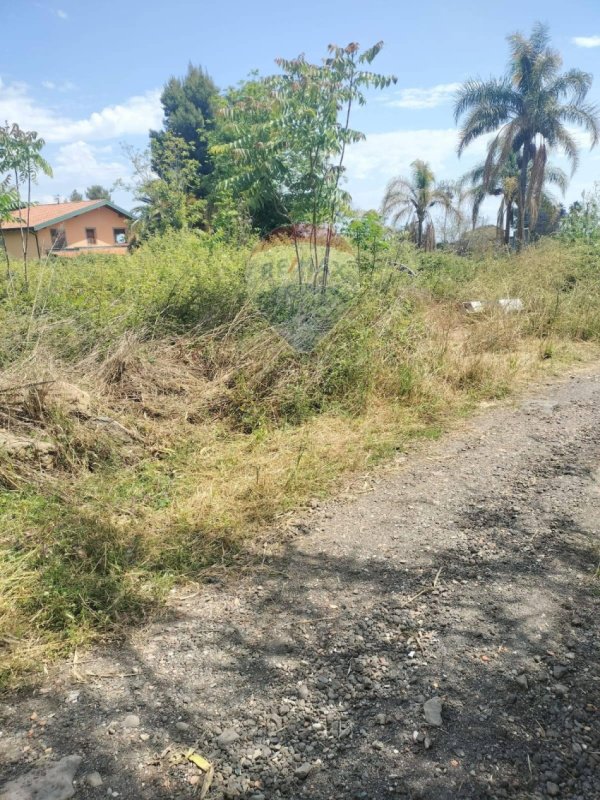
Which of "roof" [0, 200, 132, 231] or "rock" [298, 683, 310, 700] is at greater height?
"roof" [0, 200, 132, 231]

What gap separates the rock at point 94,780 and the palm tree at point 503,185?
23819 mm

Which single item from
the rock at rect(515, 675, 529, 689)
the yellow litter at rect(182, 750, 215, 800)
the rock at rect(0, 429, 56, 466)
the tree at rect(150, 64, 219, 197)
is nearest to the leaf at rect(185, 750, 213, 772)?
the yellow litter at rect(182, 750, 215, 800)

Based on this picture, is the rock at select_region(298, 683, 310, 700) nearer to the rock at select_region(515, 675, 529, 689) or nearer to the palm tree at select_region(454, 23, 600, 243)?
the rock at select_region(515, 675, 529, 689)

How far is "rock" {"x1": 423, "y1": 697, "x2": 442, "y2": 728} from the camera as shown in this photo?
2.05 meters

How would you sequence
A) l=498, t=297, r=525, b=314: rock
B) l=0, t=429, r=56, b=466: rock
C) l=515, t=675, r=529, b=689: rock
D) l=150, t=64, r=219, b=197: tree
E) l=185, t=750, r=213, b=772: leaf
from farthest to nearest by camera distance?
l=150, t=64, r=219, b=197: tree, l=498, t=297, r=525, b=314: rock, l=0, t=429, r=56, b=466: rock, l=515, t=675, r=529, b=689: rock, l=185, t=750, r=213, b=772: leaf

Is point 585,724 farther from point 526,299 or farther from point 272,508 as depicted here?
point 526,299

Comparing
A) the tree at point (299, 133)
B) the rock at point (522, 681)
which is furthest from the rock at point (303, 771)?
the tree at point (299, 133)

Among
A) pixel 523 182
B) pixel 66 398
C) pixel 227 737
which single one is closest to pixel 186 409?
pixel 66 398

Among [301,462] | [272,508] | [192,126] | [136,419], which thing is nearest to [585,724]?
[272,508]

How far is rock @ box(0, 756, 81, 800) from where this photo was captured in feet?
5.93

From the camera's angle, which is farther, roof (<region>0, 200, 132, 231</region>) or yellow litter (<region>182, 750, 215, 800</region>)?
roof (<region>0, 200, 132, 231</region>)


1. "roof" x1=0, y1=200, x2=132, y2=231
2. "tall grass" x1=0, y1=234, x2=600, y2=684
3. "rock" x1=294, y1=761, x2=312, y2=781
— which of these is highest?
"roof" x1=0, y1=200, x2=132, y2=231

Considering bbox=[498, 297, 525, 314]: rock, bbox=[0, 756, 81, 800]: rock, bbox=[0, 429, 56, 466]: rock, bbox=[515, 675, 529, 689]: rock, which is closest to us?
bbox=[0, 756, 81, 800]: rock

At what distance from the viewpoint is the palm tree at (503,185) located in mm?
22267
